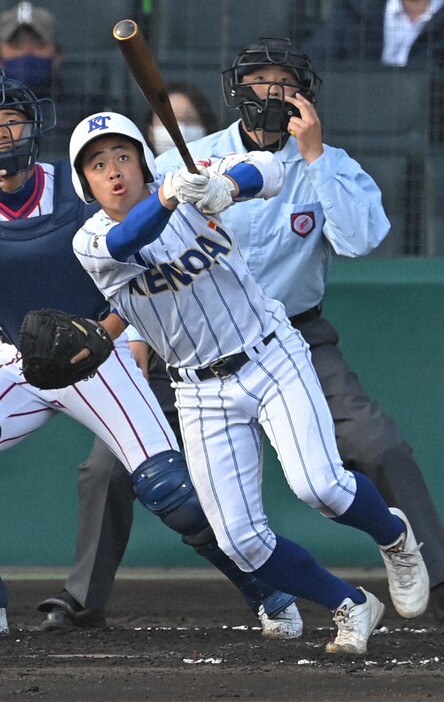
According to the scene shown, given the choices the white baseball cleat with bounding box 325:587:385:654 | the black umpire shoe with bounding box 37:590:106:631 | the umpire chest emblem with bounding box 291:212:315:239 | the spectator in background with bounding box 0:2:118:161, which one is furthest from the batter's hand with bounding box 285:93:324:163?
the black umpire shoe with bounding box 37:590:106:631

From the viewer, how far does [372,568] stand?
227 inches

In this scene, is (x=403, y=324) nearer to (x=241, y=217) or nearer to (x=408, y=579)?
(x=241, y=217)

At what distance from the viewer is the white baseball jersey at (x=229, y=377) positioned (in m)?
4.16

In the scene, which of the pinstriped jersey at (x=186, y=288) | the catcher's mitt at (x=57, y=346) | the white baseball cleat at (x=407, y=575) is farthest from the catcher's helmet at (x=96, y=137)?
the white baseball cleat at (x=407, y=575)

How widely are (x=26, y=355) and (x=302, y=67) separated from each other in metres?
1.44

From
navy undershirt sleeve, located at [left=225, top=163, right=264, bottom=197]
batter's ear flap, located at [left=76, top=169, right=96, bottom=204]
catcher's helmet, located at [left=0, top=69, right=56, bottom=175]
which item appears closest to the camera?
navy undershirt sleeve, located at [left=225, top=163, right=264, bottom=197]

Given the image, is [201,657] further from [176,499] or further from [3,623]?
[3,623]

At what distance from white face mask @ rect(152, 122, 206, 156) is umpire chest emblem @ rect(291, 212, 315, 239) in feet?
2.76

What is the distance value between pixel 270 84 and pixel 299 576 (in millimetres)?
1618

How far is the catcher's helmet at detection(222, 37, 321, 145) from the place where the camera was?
15.9 ft

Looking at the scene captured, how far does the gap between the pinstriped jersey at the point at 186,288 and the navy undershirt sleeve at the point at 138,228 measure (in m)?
0.13

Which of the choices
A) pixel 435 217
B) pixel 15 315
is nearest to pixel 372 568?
pixel 435 217

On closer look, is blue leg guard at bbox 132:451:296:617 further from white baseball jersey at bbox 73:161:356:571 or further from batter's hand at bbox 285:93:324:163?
batter's hand at bbox 285:93:324:163

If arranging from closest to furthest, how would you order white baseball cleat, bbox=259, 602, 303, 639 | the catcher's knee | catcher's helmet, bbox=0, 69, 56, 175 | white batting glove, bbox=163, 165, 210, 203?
white batting glove, bbox=163, 165, 210, 203 < the catcher's knee < catcher's helmet, bbox=0, 69, 56, 175 < white baseball cleat, bbox=259, 602, 303, 639
